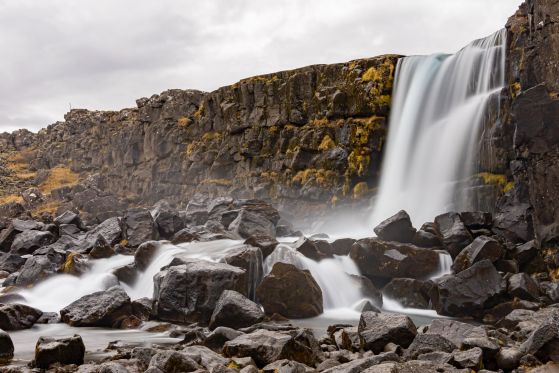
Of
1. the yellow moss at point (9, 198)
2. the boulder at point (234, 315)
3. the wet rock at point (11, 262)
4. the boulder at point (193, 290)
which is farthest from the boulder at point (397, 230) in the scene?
the yellow moss at point (9, 198)

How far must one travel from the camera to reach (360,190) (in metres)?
42.3

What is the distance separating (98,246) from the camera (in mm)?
24375

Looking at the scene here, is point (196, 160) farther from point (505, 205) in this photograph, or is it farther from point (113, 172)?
point (505, 205)

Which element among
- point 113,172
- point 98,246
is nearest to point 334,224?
point 98,246

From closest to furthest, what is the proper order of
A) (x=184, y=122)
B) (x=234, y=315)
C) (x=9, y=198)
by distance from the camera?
(x=234, y=315), (x=184, y=122), (x=9, y=198)

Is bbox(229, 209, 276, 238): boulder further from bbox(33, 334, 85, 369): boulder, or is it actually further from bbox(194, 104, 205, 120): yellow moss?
bbox(194, 104, 205, 120): yellow moss

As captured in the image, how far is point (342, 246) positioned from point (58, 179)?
8034 centimetres

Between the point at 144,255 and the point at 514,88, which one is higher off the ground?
the point at 514,88

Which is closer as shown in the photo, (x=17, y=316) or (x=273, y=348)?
(x=273, y=348)

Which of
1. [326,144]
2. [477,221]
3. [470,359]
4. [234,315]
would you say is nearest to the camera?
[470,359]

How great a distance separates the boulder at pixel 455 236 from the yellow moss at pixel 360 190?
1899 cm

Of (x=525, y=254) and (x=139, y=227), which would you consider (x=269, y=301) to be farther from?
(x=139, y=227)

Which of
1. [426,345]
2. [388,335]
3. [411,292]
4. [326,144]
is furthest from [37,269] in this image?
[326,144]

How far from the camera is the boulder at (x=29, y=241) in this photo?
92.4ft
